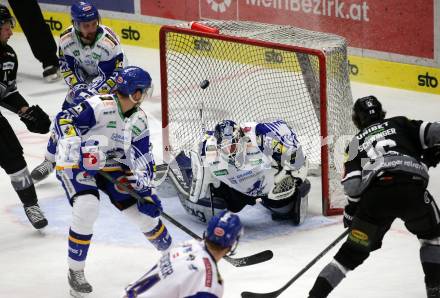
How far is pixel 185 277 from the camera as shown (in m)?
4.20

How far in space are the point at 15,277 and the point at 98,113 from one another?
3.70ft

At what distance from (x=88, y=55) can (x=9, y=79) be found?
2.39ft

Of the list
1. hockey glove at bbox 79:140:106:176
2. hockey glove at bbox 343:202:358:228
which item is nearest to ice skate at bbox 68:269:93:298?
hockey glove at bbox 79:140:106:176

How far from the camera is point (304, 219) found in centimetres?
692

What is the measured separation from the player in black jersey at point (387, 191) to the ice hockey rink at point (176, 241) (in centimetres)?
57

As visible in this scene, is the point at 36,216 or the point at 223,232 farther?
the point at 36,216

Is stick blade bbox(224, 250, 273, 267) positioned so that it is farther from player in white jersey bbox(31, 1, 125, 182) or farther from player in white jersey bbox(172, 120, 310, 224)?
player in white jersey bbox(31, 1, 125, 182)

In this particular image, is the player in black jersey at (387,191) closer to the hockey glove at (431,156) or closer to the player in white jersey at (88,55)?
the hockey glove at (431,156)

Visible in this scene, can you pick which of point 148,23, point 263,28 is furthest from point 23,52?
point 263,28

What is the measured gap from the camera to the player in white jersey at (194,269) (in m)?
4.19

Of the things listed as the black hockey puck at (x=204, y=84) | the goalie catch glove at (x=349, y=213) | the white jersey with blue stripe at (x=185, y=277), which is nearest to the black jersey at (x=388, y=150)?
the goalie catch glove at (x=349, y=213)

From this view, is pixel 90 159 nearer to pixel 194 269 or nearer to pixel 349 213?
pixel 349 213

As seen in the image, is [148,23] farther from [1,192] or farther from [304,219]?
[304,219]

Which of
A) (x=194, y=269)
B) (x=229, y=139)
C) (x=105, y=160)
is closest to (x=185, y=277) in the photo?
(x=194, y=269)
